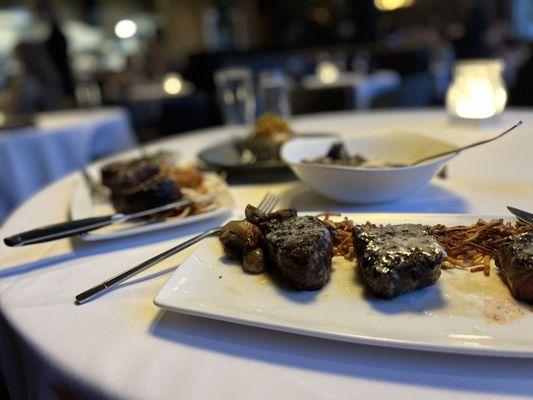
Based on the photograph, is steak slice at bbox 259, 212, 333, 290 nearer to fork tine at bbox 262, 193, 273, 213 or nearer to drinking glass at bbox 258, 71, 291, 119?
fork tine at bbox 262, 193, 273, 213

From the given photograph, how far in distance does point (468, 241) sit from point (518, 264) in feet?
0.42

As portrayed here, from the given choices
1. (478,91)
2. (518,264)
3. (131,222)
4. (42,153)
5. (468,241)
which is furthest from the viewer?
(42,153)

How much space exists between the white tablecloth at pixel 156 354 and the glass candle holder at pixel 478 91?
2.79 ft

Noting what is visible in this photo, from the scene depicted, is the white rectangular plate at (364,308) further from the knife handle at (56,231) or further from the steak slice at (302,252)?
the knife handle at (56,231)

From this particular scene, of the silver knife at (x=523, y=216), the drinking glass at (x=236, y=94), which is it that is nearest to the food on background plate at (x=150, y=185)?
the silver knife at (x=523, y=216)

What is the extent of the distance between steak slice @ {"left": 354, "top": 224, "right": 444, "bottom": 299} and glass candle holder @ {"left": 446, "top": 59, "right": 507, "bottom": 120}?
115 cm

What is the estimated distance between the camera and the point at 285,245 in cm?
56

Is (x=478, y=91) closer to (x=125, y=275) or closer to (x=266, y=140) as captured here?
(x=266, y=140)

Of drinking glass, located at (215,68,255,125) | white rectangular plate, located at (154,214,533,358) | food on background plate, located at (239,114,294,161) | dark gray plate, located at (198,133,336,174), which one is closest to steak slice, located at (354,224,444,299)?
white rectangular plate, located at (154,214,533,358)

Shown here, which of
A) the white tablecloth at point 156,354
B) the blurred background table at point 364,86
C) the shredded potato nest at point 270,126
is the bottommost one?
the blurred background table at point 364,86

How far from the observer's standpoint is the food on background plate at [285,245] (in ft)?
1.77

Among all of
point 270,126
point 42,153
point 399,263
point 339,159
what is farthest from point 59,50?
point 399,263

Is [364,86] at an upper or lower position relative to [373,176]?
lower

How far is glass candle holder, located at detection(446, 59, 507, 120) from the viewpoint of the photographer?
5.00 ft
